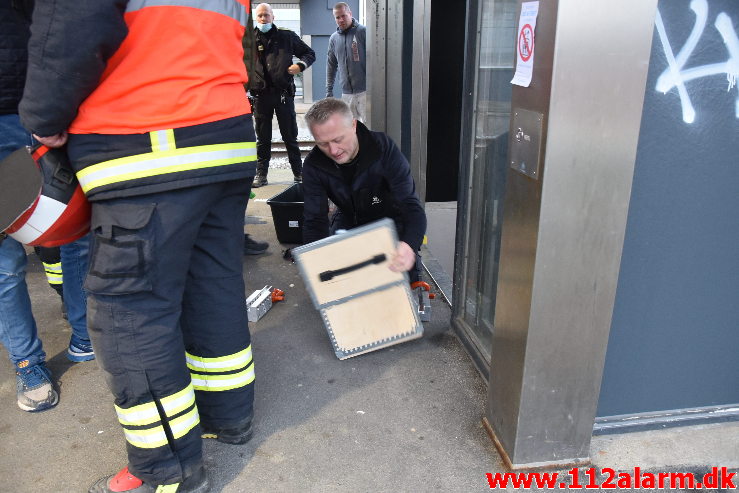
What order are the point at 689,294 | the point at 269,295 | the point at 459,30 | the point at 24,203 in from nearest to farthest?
1. the point at 24,203
2. the point at 689,294
3. the point at 269,295
4. the point at 459,30

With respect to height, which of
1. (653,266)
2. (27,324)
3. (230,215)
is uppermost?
(230,215)

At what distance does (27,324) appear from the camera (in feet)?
8.05

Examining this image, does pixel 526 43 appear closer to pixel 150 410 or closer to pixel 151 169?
pixel 151 169

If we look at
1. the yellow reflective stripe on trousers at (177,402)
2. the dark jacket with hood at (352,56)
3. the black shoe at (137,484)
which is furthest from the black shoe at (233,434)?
the dark jacket with hood at (352,56)

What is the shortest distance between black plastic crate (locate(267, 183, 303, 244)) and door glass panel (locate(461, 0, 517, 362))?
173 cm

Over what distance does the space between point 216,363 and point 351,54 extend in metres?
5.79

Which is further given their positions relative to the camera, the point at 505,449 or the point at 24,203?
the point at 505,449

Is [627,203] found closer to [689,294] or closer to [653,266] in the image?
[653,266]

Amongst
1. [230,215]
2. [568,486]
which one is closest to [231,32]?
[230,215]

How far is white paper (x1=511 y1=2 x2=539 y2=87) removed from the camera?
5.47 feet

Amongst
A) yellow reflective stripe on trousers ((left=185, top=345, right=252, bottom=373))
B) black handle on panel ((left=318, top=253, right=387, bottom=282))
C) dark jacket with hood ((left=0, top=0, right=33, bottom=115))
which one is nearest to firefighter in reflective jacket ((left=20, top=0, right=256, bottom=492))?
yellow reflective stripe on trousers ((left=185, top=345, right=252, bottom=373))

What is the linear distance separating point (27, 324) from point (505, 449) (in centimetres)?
194

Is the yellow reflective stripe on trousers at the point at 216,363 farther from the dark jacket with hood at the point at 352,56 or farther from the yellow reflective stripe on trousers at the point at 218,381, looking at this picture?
the dark jacket with hood at the point at 352,56

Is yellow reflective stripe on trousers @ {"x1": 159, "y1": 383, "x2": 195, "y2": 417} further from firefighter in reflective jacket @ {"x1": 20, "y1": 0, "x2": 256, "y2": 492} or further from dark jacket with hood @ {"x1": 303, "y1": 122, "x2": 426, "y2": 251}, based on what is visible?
dark jacket with hood @ {"x1": 303, "y1": 122, "x2": 426, "y2": 251}
